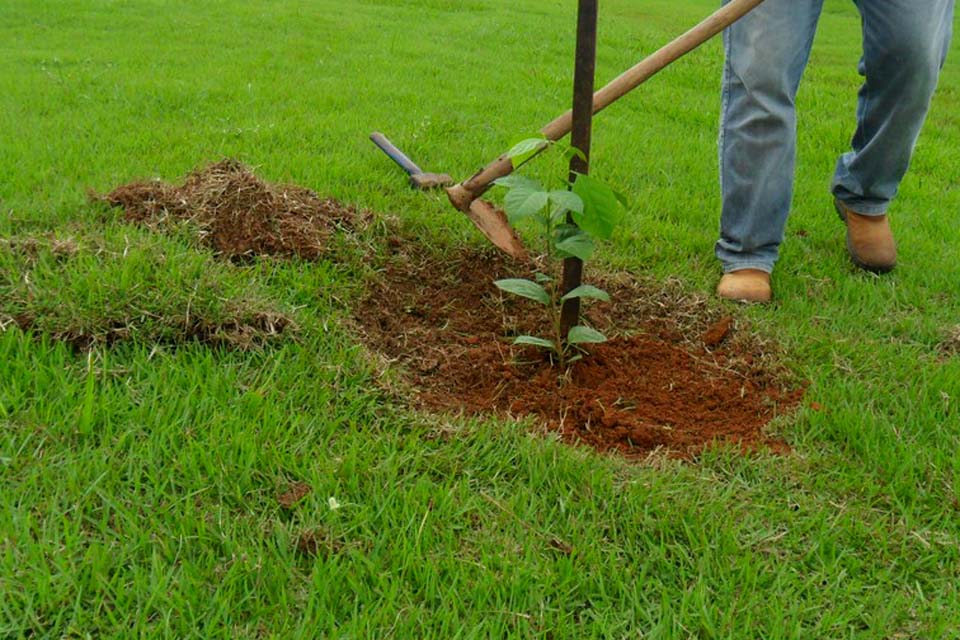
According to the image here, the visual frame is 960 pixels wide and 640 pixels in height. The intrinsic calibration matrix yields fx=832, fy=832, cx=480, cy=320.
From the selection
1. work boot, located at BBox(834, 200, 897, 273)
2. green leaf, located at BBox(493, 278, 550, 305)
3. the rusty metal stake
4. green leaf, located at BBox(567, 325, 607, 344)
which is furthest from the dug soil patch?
work boot, located at BBox(834, 200, 897, 273)

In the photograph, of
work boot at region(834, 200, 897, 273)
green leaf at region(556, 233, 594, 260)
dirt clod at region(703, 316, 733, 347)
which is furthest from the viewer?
work boot at region(834, 200, 897, 273)

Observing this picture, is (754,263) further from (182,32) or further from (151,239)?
(182,32)

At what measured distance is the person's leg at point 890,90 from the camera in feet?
9.86

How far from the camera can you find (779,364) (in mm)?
2637

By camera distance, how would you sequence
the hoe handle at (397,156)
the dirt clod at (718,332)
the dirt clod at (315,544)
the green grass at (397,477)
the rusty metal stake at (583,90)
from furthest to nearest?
1. the hoe handle at (397,156)
2. the dirt clod at (718,332)
3. the rusty metal stake at (583,90)
4. the dirt clod at (315,544)
5. the green grass at (397,477)

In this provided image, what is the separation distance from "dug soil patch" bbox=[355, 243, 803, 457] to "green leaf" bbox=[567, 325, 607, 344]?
0.12 metres

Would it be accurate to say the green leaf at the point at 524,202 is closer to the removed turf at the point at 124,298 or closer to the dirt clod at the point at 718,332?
the removed turf at the point at 124,298

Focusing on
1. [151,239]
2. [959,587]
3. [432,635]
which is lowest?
[959,587]

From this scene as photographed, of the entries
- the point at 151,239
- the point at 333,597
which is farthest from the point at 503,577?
the point at 151,239

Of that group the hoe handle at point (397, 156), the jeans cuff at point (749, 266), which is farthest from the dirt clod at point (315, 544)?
the hoe handle at point (397, 156)

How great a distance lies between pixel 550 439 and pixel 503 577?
0.51 m

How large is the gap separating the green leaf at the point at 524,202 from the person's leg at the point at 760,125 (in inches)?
50.8

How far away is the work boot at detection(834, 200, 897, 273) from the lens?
346 cm

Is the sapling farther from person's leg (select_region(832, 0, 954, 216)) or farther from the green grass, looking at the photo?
person's leg (select_region(832, 0, 954, 216))
